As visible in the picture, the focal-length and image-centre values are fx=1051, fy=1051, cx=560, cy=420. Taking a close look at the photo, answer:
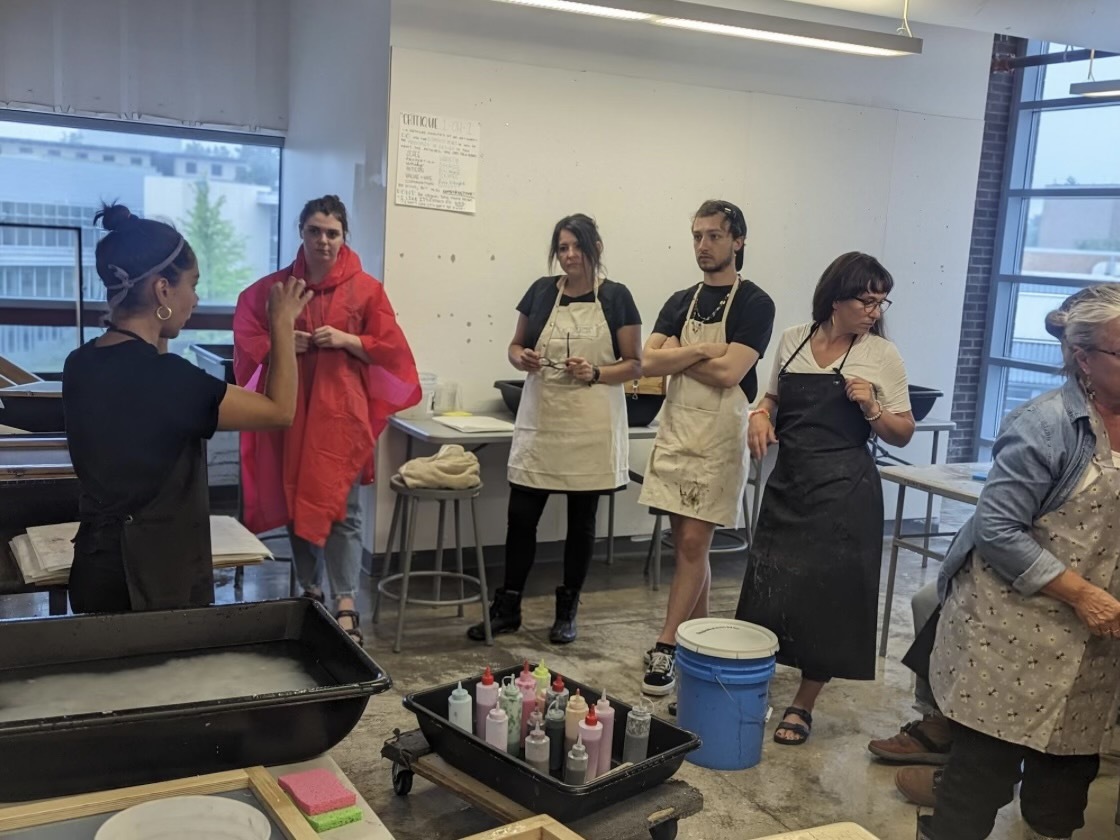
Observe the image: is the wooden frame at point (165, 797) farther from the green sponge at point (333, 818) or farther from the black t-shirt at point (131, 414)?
the black t-shirt at point (131, 414)

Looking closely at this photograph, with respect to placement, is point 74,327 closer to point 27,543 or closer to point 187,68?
point 187,68

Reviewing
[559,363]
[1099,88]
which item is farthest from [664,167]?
[1099,88]

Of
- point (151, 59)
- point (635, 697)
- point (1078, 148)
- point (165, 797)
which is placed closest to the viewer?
point (165, 797)

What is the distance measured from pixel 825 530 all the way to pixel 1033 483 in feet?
3.20

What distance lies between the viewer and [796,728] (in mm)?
3215

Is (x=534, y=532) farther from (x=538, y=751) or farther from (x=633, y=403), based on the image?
(x=538, y=751)

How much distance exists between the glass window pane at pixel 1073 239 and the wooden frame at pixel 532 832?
632 centimetres

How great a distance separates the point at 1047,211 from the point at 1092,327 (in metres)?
5.50

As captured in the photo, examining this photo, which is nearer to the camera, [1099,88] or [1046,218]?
[1099,88]

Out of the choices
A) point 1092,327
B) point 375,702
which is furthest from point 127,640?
point 1092,327

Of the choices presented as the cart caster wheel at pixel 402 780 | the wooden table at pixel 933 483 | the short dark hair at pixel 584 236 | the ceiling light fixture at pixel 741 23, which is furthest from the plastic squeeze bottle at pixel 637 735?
the ceiling light fixture at pixel 741 23

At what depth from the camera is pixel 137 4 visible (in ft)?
16.6

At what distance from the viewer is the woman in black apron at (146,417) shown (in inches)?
76.5

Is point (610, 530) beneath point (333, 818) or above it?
beneath
